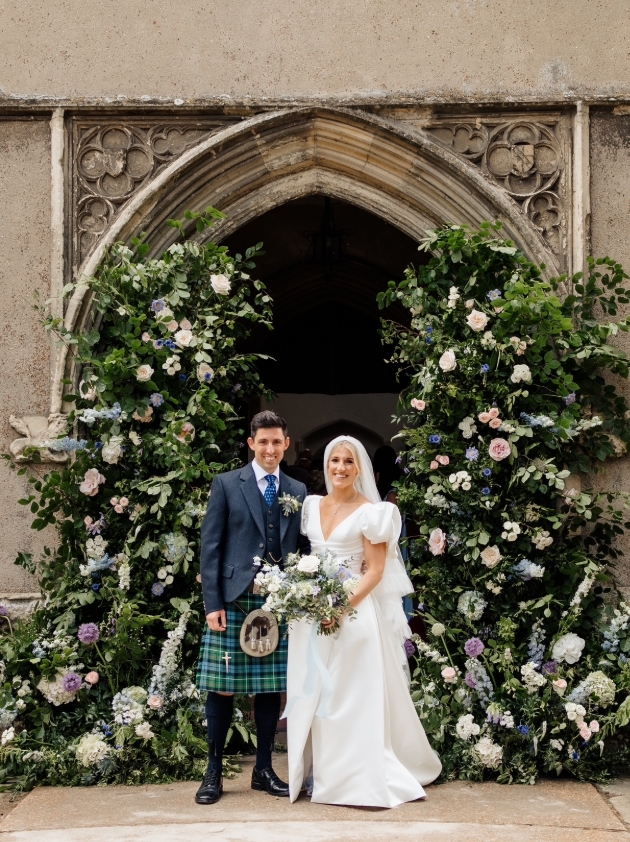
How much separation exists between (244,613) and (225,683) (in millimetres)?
296

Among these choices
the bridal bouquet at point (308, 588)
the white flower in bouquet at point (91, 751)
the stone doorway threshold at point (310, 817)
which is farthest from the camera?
the white flower in bouquet at point (91, 751)

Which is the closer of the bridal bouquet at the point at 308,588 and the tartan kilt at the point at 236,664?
the bridal bouquet at the point at 308,588

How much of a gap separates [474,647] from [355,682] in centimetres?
80

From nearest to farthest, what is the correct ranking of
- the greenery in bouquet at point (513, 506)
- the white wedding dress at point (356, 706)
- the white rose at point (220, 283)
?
1. the white wedding dress at point (356, 706)
2. the greenery in bouquet at point (513, 506)
3. the white rose at point (220, 283)

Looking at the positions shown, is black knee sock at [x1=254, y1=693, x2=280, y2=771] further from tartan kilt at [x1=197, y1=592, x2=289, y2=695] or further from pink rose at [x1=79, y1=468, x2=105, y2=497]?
pink rose at [x1=79, y1=468, x2=105, y2=497]

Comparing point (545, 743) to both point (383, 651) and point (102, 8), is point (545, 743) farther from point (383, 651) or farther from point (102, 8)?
point (102, 8)

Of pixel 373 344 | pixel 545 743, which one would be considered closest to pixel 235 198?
pixel 545 743

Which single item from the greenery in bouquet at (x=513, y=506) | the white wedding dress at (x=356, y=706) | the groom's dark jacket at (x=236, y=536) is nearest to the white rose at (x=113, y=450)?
the groom's dark jacket at (x=236, y=536)

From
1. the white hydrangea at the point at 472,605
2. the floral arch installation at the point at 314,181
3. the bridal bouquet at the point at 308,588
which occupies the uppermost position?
the floral arch installation at the point at 314,181

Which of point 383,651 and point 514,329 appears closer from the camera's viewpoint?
point 383,651

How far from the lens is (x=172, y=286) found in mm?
5734

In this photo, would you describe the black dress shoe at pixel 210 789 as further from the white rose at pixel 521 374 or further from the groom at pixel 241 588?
the white rose at pixel 521 374

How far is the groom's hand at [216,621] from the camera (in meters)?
4.61

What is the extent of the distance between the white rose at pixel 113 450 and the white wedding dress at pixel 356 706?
3.92 ft
